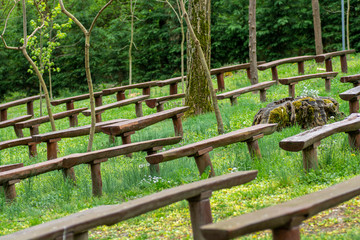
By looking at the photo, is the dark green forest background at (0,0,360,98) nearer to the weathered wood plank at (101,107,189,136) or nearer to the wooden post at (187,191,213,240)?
the weathered wood plank at (101,107,189,136)

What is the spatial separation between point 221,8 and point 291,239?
19.6 m

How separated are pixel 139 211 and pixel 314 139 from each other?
2.49 meters

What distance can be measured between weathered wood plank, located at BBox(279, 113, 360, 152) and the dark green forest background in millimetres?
14564

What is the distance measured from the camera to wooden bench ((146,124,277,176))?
5.18 metres

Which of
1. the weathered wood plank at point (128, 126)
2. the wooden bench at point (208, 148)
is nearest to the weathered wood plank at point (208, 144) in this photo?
the wooden bench at point (208, 148)

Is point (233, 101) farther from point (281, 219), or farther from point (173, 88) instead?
point (281, 219)

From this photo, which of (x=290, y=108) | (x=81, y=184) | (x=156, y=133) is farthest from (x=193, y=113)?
(x=81, y=184)

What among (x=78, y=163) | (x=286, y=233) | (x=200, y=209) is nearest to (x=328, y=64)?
(x=78, y=163)

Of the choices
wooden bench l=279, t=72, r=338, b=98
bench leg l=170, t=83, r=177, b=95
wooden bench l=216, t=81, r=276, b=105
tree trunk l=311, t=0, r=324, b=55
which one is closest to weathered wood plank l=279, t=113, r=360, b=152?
wooden bench l=216, t=81, r=276, b=105

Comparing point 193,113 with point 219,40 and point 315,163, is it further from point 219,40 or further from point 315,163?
point 219,40

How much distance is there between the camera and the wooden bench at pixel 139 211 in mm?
3084

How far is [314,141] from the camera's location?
5.25m

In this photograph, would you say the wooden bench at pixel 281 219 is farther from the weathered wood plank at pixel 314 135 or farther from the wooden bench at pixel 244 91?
the wooden bench at pixel 244 91

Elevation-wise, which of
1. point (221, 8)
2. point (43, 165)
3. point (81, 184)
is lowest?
point (81, 184)
